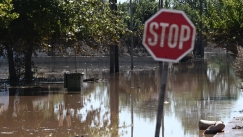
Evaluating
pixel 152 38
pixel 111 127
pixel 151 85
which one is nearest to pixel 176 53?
pixel 152 38

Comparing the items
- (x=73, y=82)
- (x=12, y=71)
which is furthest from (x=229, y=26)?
(x=12, y=71)

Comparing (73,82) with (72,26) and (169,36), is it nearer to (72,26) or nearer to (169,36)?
(72,26)

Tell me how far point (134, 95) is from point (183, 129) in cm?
983

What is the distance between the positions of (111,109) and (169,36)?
14.7 m

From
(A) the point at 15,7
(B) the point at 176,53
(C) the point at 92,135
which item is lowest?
(C) the point at 92,135

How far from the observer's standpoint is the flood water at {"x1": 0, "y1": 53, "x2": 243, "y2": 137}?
15656mm

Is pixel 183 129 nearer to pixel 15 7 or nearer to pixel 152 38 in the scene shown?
pixel 152 38

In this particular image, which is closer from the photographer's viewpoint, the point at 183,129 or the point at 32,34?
the point at 183,129

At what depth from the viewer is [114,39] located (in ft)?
103

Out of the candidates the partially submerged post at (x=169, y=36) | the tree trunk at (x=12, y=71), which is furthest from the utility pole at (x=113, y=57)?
the partially submerged post at (x=169, y=36)

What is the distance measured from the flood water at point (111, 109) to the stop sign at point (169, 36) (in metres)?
8.51

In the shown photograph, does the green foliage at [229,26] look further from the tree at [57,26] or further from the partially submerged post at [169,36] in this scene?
the partially submerged post at [169,36]

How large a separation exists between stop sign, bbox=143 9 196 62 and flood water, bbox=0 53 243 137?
335 inches

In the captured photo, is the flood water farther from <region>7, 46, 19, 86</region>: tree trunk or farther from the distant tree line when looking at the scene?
the distant tree line
